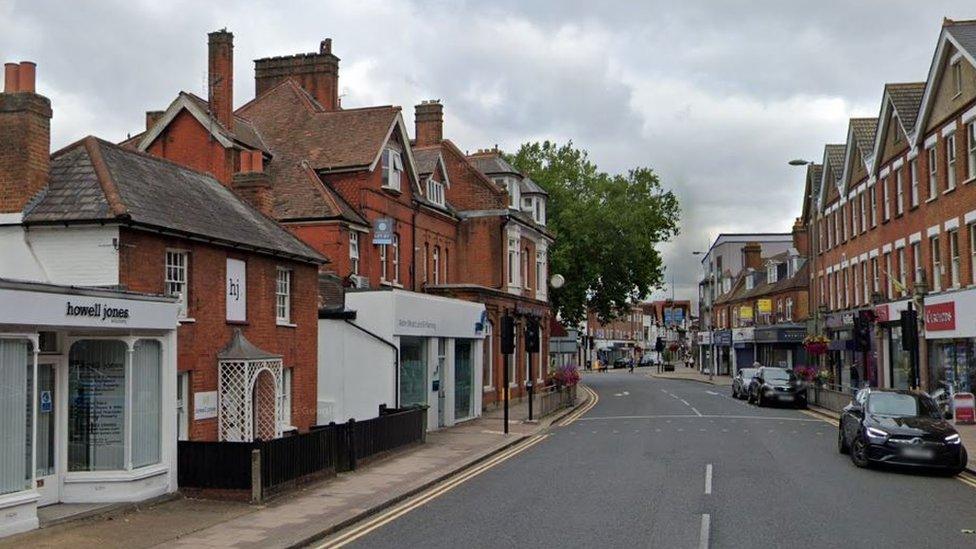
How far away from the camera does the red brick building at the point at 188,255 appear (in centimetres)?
1545

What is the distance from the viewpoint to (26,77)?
1594 cm

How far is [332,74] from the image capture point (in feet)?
120

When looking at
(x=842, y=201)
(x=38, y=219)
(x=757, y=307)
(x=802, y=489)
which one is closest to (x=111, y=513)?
(x=38, y=219)

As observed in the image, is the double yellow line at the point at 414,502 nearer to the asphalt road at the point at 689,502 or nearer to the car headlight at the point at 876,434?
the asphalt road at the point at 689,502

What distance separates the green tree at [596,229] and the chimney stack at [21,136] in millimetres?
40894

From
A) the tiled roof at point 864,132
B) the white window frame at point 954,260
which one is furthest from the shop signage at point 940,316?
the tiled roof at point 864,132

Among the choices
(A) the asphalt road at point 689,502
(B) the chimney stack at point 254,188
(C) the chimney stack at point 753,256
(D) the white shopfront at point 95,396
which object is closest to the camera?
(A) the asphalt road at point 689,502

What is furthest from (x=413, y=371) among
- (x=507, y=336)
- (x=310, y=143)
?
(x=310, y=143)

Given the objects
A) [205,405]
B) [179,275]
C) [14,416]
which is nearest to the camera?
[14,416]

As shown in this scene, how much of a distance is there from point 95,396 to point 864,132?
124 ft

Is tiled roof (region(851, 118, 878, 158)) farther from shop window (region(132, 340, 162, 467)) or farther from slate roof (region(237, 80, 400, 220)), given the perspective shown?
shop window (region(132, 340, 162, 467))

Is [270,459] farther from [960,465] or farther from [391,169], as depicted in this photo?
[391,169]

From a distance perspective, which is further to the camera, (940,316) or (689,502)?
(940,316)

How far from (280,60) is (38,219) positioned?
2255 cm
